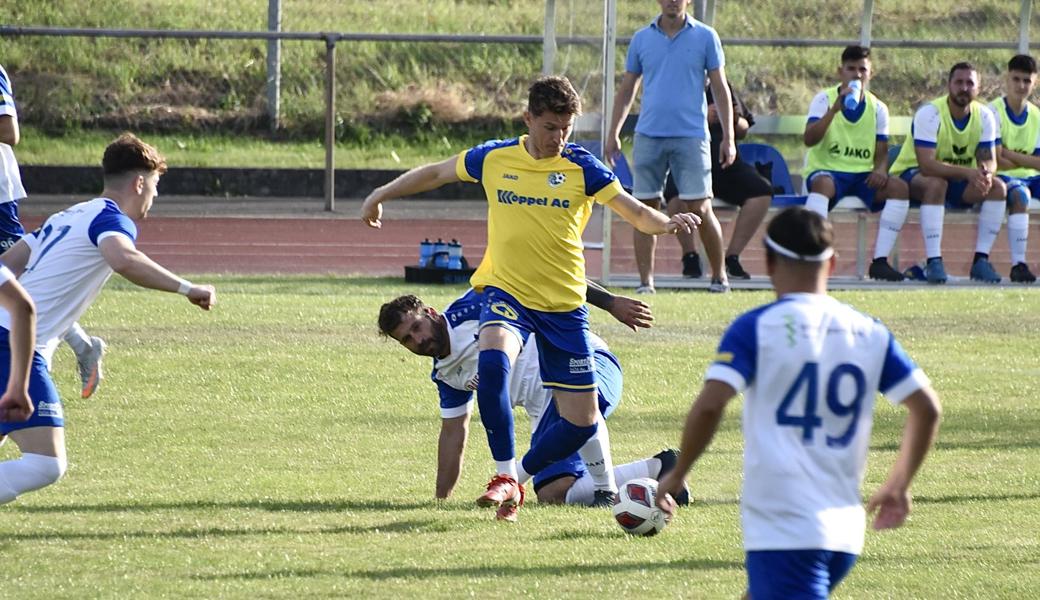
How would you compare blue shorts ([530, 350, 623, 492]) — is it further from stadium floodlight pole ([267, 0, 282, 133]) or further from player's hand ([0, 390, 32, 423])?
stadium floodlight pole ([267, 0, 282, 133])

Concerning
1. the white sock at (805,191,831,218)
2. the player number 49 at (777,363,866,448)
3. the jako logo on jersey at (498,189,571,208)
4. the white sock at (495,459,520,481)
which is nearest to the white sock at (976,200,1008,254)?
the white sock at (805,191,831,218)

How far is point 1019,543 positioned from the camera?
6.12 m

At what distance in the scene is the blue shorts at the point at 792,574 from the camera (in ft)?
12.7

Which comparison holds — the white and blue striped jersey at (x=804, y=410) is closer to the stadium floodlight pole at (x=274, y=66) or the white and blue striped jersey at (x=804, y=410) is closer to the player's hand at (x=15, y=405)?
the player's hand at (x=15, y=405)

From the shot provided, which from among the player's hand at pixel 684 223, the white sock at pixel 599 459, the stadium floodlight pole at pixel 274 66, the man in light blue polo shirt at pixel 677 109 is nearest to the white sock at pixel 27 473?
the white sock at pixel 599 459

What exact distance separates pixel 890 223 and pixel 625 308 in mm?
7817

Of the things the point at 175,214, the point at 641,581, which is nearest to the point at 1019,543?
the point at 641,581

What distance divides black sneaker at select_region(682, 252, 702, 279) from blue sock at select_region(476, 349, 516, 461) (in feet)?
25.4

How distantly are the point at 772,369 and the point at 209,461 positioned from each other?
14.7 feet

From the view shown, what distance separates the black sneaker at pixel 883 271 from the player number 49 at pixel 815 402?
1088 centimetres

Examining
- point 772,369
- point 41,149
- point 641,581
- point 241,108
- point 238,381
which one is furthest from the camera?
point 241,108

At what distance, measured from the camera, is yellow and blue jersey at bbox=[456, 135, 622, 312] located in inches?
272

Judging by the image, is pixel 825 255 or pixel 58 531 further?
pixel 58 531

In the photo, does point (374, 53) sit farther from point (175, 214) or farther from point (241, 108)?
point (175, 214)
